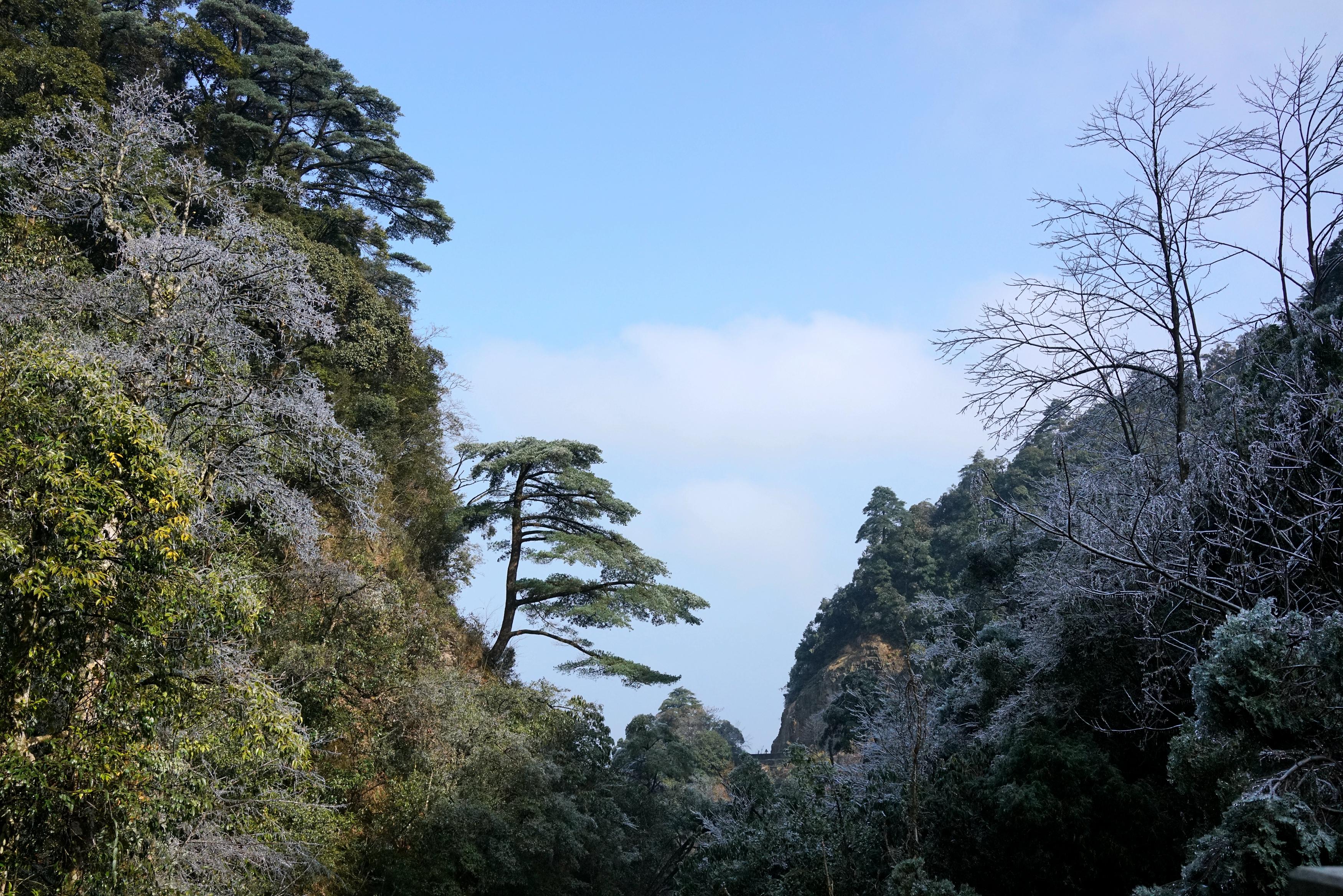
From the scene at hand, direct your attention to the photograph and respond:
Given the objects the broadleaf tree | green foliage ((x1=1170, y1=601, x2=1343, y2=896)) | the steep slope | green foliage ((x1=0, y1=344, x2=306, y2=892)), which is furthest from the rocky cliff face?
green foliage ((x1=0, y1=344, x2=306, y2=892))

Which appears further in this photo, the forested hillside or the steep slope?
the steep slope

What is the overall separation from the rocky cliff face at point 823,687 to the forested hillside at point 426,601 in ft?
67.2

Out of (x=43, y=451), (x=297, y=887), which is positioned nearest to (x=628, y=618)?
(x=297, y=887)

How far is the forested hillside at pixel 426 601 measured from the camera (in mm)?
6430

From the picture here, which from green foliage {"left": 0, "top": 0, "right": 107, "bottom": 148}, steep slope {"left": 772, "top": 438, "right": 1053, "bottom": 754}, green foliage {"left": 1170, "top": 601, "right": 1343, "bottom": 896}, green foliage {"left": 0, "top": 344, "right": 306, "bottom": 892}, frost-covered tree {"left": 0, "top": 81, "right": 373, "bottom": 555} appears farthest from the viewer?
steep slope {"left": 772, "top": 438, "right": 1053, "bottom": 754}

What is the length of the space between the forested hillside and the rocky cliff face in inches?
806

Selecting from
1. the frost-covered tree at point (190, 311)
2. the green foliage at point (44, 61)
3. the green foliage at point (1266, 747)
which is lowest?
the green foliage at point (1266, 747)

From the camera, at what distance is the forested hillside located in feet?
21.1

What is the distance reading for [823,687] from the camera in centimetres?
4228

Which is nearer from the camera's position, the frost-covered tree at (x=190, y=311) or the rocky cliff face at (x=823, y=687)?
the frost-covered tree at (x=190, y=311)

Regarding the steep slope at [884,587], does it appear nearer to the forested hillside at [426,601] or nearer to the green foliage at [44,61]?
the forested hillside at [426,601]

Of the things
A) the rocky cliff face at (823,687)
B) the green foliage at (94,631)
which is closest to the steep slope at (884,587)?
the rocky cliff face at (823,687)

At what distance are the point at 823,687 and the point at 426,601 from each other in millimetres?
29143

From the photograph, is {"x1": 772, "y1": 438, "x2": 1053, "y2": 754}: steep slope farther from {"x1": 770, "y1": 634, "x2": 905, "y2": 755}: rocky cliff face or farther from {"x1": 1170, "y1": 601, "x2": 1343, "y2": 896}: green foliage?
{"x1": 1170, "y1": 601, "x2": 1343, "y2": 896}: green foliage
